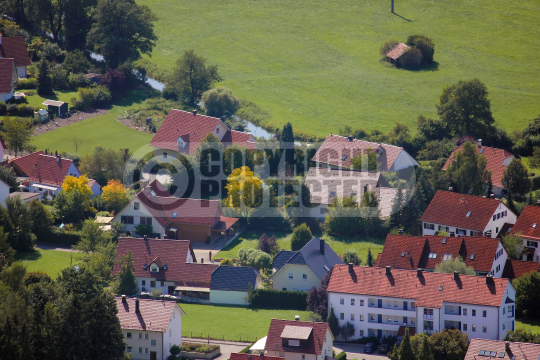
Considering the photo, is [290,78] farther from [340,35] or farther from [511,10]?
[511,10]

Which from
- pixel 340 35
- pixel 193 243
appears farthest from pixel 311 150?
pixel 340 35

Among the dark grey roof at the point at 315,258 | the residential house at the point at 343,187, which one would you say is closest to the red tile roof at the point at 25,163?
the residential house at the point at 343,187

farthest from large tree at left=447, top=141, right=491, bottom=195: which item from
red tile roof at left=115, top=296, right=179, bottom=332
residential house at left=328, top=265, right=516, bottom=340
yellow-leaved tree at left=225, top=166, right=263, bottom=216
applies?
red tile roof at left=115, top=296, right=179, bottom=332

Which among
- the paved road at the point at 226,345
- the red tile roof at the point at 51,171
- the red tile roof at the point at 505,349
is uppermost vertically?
the red tile roof at the point at 51,171

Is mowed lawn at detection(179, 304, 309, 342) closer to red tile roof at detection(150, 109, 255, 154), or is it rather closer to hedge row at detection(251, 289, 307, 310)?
hedge row at detection(251, 289, 307, 310)

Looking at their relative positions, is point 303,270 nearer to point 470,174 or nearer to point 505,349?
point 505,349

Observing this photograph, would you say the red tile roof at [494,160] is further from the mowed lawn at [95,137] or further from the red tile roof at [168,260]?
the mowed lawn at [95,137]
